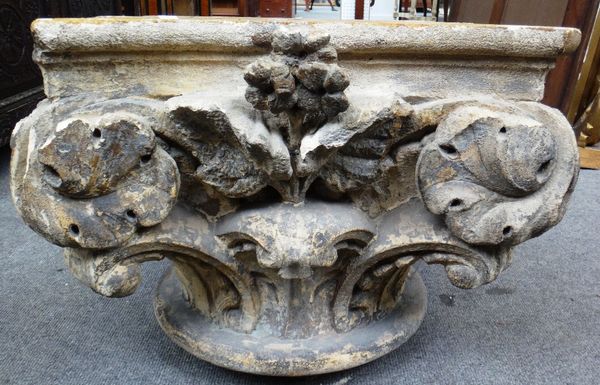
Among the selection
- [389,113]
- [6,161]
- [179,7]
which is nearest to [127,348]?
[389,113]

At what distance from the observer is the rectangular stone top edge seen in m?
0.80

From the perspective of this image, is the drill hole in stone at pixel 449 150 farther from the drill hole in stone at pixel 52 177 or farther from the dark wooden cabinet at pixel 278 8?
the dark wooden cabinet at pixel 278 8

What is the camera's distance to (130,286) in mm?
896

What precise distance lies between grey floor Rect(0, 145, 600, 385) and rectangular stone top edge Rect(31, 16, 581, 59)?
0.64 metres

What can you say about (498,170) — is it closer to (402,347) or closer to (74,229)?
(402,347)

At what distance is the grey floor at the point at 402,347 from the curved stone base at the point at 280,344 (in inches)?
3.2

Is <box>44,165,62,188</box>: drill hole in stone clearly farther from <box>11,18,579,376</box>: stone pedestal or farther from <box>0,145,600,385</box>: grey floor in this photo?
<box>0,145,600,385</box>: grey floor

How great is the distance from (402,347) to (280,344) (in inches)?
12.3

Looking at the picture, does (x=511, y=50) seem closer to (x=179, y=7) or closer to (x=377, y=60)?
(x=377, y=60)

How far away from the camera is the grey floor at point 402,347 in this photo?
1101mm

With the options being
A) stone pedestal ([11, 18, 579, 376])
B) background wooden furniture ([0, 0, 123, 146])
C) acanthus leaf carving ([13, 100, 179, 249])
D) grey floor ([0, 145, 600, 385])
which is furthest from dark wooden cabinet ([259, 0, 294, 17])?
acanthus leaf carving ([13, 100, 179, 249])

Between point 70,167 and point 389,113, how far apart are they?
467mm

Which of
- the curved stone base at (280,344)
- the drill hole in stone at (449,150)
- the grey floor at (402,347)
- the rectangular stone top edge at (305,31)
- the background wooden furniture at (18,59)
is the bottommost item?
the grey floor at (402,347)

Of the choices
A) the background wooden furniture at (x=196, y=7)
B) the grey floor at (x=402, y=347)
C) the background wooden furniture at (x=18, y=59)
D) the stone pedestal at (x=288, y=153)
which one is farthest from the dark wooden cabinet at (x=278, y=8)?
the stone pedestal at (x=288, y=153)
